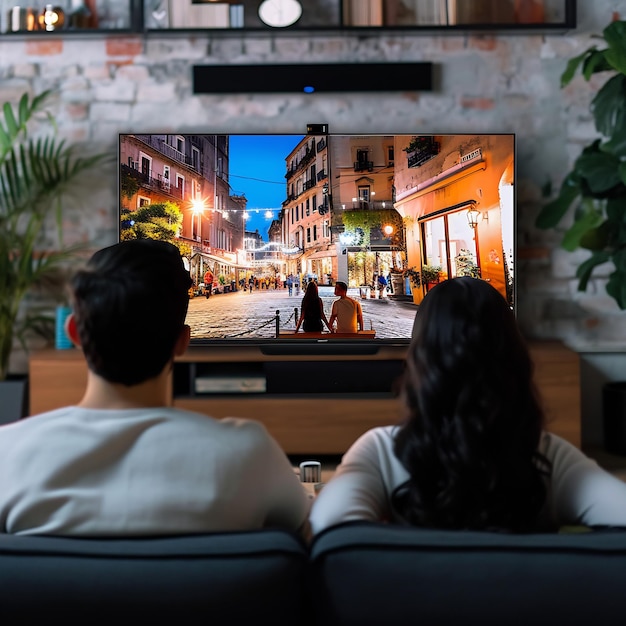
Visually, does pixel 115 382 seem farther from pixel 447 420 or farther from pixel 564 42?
pixel 564 42

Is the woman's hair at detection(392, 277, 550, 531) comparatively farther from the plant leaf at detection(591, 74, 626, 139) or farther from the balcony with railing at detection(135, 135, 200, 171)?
the balcony with railing at detection(135, 135, 200, 171)

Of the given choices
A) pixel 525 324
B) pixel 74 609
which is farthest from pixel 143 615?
pixel 525 324

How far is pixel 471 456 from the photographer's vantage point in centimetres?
92

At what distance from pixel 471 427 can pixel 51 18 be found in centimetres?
354

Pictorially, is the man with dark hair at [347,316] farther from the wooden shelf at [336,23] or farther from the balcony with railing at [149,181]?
the wooden shelf at [336,23]

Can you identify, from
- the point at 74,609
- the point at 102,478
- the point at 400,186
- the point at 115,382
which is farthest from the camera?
the point at 400,186

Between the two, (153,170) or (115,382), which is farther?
(153,170)

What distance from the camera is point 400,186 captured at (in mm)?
3582

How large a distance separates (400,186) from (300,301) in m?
0.77

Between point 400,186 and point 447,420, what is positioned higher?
point 400,186

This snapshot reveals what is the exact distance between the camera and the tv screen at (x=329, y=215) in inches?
140

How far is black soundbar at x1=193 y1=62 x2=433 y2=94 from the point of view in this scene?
3678 millimetres

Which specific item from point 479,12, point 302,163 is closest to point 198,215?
point 302,163

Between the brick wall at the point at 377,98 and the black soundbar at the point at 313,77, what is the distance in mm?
56
